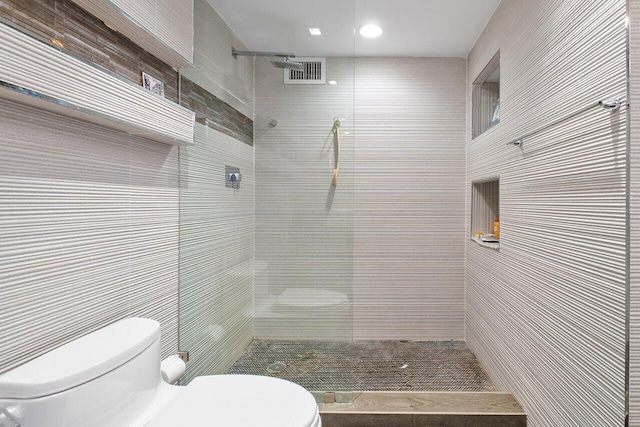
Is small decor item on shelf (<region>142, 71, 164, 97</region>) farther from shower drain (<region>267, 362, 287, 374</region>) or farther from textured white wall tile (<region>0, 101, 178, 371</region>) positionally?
shower drain (<region>267, 362, 287, 374</region>)

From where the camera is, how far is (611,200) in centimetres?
104

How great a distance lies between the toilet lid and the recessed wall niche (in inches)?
78.2

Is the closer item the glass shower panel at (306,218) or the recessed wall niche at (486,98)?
the glass shower panel at (306,218)

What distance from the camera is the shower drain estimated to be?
174 centimetres

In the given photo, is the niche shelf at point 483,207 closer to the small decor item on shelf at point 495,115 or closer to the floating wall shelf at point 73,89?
the small decor item on shelf at point 495,115

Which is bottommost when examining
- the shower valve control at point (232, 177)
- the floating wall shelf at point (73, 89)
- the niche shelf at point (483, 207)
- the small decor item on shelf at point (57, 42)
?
the niche shelf at point (483, 207)

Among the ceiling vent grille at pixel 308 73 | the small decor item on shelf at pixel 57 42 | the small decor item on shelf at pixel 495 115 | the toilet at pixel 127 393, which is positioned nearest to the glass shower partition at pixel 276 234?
the ceiling vent grille at pixel 308 73

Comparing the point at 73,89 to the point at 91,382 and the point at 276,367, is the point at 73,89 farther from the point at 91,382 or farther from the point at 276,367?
the point at 276,367

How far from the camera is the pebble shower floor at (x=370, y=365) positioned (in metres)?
1.72

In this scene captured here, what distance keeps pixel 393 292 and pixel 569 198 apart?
1602 millimetres

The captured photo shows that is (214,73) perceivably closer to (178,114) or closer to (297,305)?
(178,114)

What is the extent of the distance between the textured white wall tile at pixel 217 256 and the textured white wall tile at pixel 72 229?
0.68 feet

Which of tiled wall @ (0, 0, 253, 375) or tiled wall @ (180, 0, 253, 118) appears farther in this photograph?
tiled wall @ (180, 0, 253, 118)

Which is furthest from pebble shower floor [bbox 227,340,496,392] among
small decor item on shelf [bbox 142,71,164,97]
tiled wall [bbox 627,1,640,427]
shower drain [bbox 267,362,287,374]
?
small decor item on shelf [bbox 142,71,164,97]
